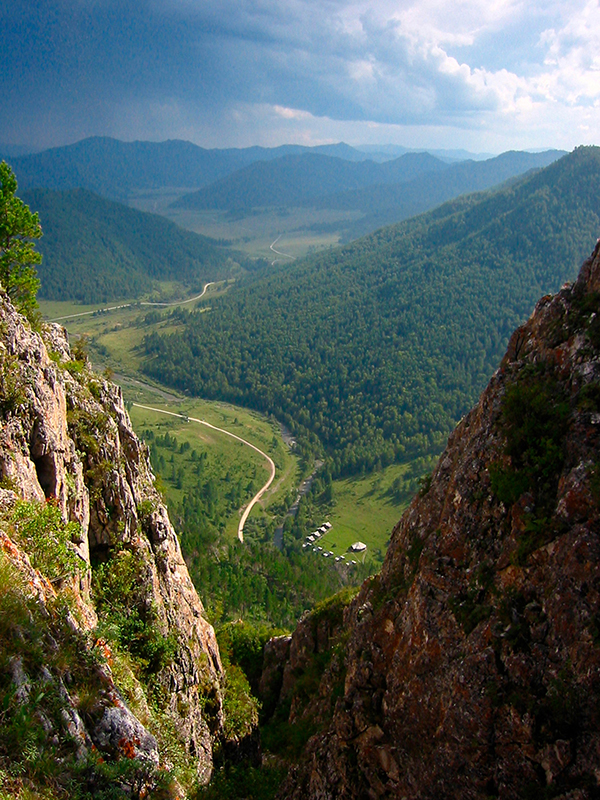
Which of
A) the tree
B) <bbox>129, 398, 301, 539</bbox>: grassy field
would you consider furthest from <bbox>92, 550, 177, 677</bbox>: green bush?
<bbox>129, 398, 301, 539</bbox>: grassy field

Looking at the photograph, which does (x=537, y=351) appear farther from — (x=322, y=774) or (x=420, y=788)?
(x=322, y=774)

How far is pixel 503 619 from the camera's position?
1716 centimetres

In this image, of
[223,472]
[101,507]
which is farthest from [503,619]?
[223,472]

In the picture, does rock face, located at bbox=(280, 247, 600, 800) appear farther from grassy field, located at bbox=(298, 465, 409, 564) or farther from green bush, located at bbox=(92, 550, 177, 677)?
grassy field, located at bbox=(298, 465, 409, 564)

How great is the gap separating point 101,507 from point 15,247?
20254 millimetres

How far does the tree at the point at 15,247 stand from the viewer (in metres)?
34.0

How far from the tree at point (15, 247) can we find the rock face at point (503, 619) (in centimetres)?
2976

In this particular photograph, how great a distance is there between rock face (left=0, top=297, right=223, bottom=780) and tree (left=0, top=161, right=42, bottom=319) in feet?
10.5

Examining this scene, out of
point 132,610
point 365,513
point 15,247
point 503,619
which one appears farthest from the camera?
point 365,513

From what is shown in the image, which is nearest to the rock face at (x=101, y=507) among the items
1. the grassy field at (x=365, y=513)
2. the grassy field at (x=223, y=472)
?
the grassy field at (x=365, y=513)

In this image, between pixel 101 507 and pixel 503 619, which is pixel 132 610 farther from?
pixel 503 619

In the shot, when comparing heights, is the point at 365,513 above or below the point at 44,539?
below

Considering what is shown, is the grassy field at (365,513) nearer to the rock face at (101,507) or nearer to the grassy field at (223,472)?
the grassy field at (223,472)

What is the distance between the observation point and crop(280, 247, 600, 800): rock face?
15164 mm
